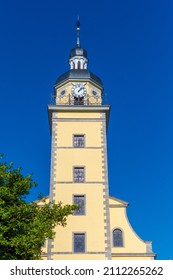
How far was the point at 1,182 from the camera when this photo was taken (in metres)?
13.6

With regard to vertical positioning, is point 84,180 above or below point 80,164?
below

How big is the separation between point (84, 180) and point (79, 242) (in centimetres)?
374

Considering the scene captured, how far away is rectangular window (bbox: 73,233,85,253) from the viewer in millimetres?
21922

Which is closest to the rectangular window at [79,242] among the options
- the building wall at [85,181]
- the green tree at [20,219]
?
the building wall at [85,181]

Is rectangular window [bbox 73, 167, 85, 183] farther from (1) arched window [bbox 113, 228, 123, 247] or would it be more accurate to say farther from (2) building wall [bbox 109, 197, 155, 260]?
(1) arched window [bbox 113, 228, 123, 247]

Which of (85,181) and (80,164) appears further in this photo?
(80,164)

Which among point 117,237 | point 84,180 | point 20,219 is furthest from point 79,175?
point 20,219

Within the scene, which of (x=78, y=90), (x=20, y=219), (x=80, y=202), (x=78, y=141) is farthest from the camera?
(x=78, y=90)

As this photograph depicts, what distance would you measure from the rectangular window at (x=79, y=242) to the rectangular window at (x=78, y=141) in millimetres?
5714

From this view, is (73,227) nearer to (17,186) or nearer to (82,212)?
(82,212)

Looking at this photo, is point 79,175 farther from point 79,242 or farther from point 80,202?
point 79,242

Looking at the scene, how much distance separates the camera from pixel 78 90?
27.8m

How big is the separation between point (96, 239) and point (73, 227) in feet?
4.78
